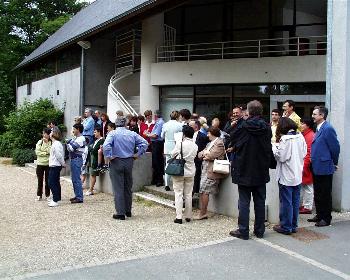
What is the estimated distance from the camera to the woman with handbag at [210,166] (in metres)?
7.62

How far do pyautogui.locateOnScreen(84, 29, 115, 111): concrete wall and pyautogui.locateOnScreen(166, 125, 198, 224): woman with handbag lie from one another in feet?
37.9

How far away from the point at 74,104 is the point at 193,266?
1479 cm

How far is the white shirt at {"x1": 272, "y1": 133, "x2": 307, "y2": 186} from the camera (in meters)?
6.61

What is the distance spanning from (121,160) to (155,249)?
2399 mm

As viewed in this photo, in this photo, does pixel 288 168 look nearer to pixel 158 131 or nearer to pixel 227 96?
pixel 158 131

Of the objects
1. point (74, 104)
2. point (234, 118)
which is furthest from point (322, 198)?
Answer: point (74, 104)

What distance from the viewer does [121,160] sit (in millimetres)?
8133

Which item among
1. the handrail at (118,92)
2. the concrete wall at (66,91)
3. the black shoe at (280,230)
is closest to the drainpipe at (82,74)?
the concrete wall at (66,91)

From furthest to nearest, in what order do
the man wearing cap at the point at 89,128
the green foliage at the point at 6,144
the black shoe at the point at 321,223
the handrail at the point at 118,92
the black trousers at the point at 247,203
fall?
the green foliage at the point at 6,144
the handrail at the point at 118,92
the man wearing cap at the point at 89,128
the black shoe at the point at 321,223
the black trousers at the point at 247,203

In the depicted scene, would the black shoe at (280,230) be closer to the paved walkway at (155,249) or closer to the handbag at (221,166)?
the paved walkway at (155,249)

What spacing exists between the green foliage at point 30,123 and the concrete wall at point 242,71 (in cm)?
623

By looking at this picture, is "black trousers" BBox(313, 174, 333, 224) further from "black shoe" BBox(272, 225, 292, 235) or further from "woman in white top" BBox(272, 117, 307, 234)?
"black shoe" BBox(272, 225, 292, 235)

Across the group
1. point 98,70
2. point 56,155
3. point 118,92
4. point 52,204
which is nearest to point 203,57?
point 118,92

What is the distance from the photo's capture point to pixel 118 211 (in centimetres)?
813
